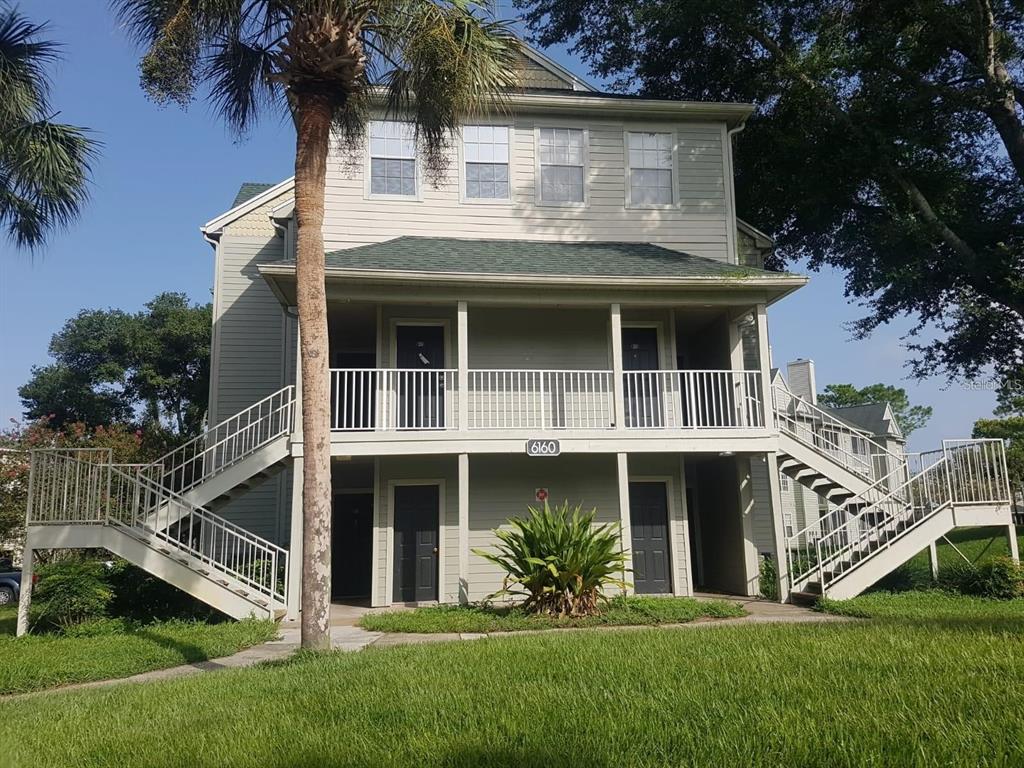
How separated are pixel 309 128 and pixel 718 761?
303 inches

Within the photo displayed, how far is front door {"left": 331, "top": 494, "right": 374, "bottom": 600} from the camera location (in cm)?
1515

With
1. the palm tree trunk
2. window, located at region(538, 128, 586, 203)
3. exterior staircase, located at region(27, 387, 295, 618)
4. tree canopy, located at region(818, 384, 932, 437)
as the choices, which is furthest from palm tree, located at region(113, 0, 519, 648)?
tree canopy, located at region(818, 384, 932, 437)

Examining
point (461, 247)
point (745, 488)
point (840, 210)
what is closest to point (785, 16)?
point (840, 210)

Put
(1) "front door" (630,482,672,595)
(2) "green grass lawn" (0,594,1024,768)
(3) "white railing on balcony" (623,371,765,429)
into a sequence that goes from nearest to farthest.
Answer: (2) "green grass lawn" (0,594,1024,768)
(3) "white railing on balcony" (623,371,765,429)
(1) "front door" (630,482,672,595)

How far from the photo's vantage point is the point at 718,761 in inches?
141

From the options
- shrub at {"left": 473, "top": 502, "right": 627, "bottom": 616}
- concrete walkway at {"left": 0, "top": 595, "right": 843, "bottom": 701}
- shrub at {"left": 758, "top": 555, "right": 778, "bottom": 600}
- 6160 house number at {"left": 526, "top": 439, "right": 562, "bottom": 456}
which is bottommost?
concrete walkway at {"left": 0, "top": 595, "right": 843, "bottom": 701}

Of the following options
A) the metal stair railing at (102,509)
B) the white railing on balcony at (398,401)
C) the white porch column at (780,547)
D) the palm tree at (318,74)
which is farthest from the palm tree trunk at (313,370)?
the white porch column at (780,547)

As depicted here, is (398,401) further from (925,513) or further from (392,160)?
(925,513)

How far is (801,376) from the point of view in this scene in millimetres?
34969

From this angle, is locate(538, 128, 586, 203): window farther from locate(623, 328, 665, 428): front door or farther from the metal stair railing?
the metal stair railing

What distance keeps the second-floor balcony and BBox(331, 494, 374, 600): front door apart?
212 centimetres

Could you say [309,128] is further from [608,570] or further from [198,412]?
[198,412]

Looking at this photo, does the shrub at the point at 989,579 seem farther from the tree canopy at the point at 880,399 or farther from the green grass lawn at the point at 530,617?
the tree canopy at the point at 880,399

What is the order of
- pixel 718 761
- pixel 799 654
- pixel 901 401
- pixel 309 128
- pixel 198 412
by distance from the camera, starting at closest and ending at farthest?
pixel 718 761, pixel 799 654, pixel 309 128, pixel 198 412, pixel 901 401
